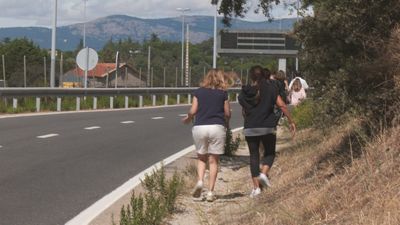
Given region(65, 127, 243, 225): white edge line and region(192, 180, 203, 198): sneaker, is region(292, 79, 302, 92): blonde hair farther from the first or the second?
region(192, 180, 203, 198): sneaker

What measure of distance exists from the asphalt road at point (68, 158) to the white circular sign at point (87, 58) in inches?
348

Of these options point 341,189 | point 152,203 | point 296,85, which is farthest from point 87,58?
point 341,189

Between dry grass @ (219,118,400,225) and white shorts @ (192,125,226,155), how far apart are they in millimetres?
872

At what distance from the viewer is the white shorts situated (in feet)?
29.4

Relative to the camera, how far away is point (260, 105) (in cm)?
901

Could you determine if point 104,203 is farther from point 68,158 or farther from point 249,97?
point 68,158

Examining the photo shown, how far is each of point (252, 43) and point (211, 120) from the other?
54.4 meters

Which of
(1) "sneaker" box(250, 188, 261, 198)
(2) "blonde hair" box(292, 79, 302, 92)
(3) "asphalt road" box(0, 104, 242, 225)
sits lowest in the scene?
(3) "asphalt road" box(0, 104, 242, 225)

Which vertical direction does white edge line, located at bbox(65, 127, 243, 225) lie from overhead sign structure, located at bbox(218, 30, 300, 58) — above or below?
below

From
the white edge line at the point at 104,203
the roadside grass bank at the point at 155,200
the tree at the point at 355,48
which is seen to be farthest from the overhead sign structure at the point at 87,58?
the tree at the point at 355,48

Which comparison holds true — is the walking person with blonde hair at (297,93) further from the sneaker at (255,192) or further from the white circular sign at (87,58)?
the white circular sign at (87,58)

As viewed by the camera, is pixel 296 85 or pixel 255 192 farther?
pixel 296 85

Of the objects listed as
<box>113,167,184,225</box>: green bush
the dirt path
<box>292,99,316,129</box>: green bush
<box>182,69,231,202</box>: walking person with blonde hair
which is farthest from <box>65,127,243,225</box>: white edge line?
<box>292,99,316,129</box>: green bush

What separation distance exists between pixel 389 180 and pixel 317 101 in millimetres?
5820
